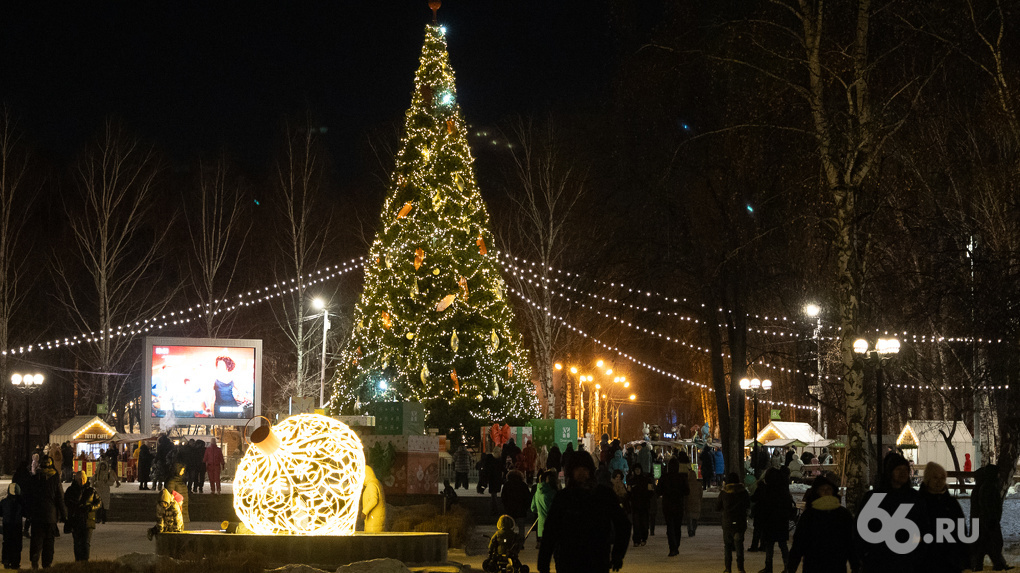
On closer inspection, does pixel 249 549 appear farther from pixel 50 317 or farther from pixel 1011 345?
pixel 50 317

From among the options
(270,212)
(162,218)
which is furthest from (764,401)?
(162,218)

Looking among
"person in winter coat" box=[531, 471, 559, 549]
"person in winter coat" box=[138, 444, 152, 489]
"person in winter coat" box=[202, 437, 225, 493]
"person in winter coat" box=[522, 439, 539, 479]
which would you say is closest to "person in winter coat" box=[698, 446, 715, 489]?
"person in winter coat" box=[522, 439, 539, 479]

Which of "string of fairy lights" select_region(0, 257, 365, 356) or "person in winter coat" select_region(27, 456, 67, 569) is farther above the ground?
"string of fairy lights" select_region(0, 257, 365, 356)

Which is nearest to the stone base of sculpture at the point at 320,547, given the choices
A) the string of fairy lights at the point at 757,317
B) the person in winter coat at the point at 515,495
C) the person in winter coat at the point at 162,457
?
the person in winter coat at the point at 515,495

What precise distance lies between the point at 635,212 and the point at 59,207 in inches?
1265

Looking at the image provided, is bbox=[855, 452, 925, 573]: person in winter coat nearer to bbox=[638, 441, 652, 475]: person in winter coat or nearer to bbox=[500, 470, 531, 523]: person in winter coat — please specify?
bbox=[500, 470, 531, 523]: person in winter coat

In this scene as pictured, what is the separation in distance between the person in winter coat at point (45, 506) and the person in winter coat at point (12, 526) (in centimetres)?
41

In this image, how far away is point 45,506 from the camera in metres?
15.2

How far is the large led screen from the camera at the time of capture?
118 ft

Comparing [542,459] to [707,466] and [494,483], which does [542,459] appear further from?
[494,483]

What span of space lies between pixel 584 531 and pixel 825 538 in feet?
8.68

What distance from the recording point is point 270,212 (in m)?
53.2

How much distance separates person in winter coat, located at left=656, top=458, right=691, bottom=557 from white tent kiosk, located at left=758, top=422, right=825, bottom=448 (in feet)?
81.8

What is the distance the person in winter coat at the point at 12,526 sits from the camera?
15.7 meters
